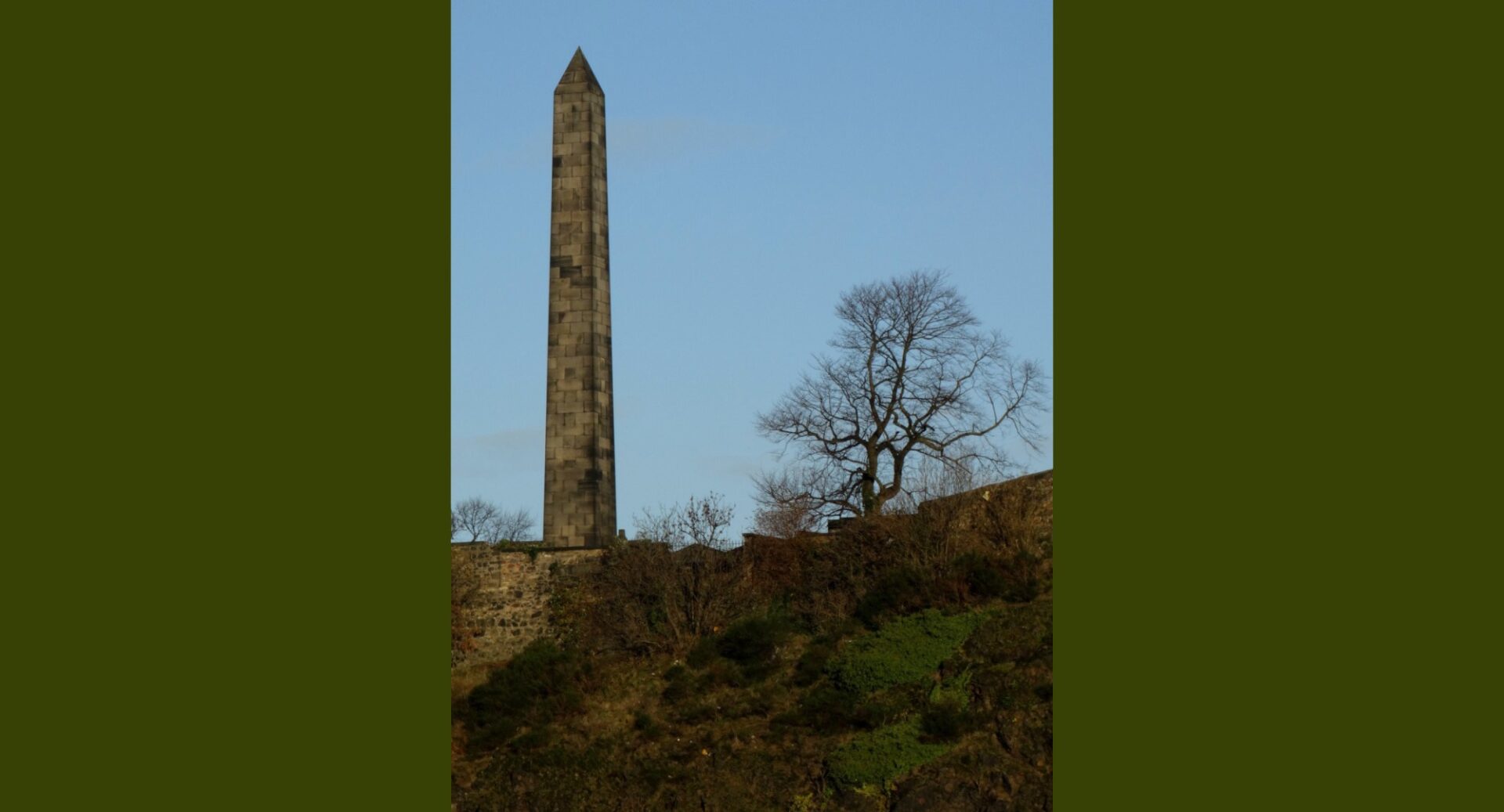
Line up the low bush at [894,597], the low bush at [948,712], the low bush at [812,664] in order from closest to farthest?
1. the low bush at [948,712]
2. the low bush at [812,664]
3. the low bush at [894,597]

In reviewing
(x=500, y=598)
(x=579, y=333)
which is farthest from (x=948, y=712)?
(x=579, y=333)

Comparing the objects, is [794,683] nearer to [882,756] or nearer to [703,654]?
[703,654]

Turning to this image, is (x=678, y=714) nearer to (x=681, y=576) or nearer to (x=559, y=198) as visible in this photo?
(x=681, y=576)

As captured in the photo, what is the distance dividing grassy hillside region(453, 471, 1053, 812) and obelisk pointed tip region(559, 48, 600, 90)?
8.80 meters

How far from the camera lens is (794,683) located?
32.3m

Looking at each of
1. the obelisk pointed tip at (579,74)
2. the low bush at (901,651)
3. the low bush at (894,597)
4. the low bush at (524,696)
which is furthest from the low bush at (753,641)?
the obelisk pointed tip at (579,74)

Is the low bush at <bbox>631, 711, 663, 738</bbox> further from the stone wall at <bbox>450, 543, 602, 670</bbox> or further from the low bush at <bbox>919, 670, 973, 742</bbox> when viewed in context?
the low bush at <bbox>919, 670, 973, 742</bbox>

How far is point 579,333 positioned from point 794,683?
28.0 feet

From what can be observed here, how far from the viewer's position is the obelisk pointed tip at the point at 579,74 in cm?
3775

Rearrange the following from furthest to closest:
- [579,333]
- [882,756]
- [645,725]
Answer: [579,333] < [645,725] < [882,756]

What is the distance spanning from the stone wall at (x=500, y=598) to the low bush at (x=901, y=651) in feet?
19.6

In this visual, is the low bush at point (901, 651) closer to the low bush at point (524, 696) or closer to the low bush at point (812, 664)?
the low bush at point (812, 664)

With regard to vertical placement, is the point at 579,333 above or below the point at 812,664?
above

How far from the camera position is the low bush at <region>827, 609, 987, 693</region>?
3138cm
